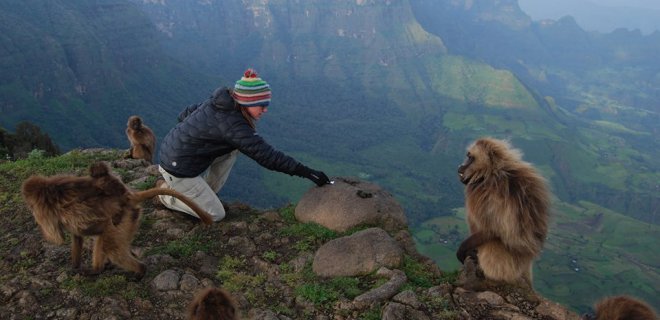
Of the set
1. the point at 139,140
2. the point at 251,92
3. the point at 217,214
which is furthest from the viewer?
the point at 139,140

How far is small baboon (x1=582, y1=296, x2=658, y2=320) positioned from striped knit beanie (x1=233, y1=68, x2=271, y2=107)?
16.4 feet

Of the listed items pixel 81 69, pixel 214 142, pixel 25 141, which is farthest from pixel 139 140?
pixel 81 69

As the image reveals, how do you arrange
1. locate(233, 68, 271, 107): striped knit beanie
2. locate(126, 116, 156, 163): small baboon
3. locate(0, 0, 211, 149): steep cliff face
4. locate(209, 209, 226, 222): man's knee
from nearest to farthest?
locate(233, 68, 271, 107): striped knit beanie, locate(209, 209, 226, 222): man's knee, locate(126, 116, 156, 163): small baboon, locate(0, 0, 211, 149): steep cliff face

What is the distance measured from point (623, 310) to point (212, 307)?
352 centimetres

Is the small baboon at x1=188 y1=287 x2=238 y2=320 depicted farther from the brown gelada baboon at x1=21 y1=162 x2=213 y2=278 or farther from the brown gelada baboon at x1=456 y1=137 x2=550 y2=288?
the brown gelada baboon at x1=456 y1=137 x2=550 y2=288

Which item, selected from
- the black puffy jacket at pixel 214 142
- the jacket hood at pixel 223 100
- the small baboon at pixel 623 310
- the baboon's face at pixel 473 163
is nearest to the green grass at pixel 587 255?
the black puffy jacket at pixel 214 142

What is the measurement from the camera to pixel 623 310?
4.17 meters

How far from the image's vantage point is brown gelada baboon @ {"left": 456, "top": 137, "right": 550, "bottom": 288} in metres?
5.77

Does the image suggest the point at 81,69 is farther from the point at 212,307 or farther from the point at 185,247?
the point at 212,307

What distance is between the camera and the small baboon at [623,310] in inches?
162

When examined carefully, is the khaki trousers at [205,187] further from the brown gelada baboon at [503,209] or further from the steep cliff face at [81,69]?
the steep cliff face at [81,69]

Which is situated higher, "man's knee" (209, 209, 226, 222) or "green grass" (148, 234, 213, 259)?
"man's knee" (209, 209, 226, 222)

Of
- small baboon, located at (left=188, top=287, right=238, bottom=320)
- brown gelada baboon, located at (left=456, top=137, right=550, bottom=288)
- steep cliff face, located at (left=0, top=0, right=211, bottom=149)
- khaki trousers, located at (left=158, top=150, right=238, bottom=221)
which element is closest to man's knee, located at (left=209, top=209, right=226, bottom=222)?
khaki trousers, located at (left=158, top=150, right=238, bottom=221)

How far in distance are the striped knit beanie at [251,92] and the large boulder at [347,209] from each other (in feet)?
7.23
